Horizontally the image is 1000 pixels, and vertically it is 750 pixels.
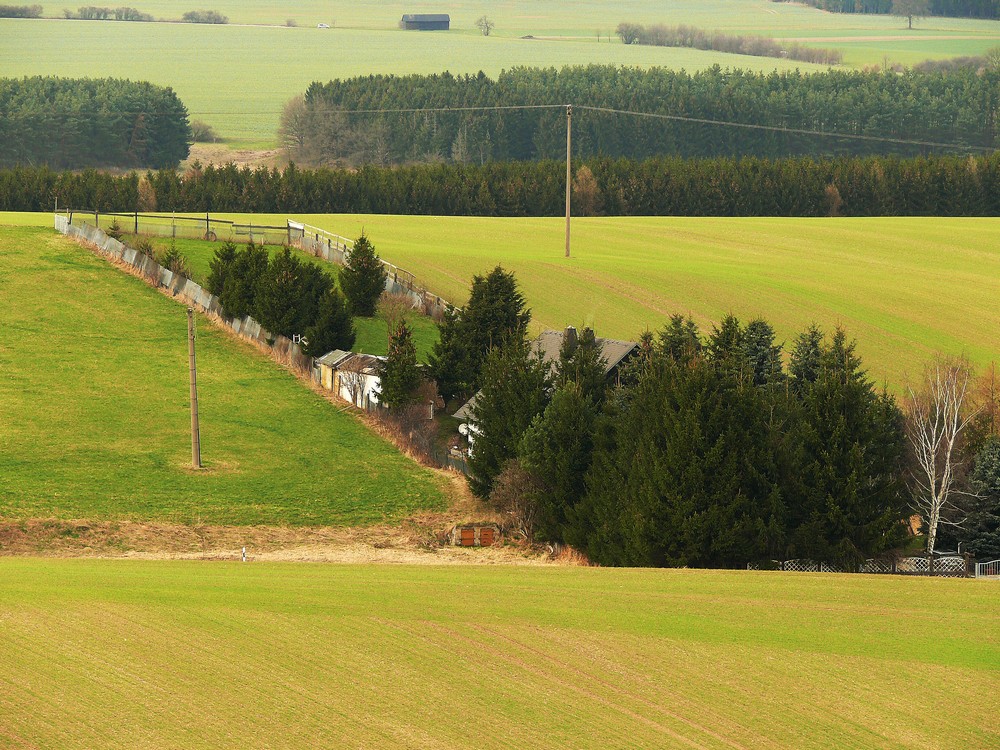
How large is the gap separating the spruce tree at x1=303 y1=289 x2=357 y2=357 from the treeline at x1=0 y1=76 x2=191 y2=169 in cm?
9938

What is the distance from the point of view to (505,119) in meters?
168

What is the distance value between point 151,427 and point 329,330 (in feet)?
33.0

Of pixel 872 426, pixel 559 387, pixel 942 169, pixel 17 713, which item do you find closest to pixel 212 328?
pixel 559 387

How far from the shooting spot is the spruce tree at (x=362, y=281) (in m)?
66.0

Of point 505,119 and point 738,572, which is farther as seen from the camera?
point 505,119

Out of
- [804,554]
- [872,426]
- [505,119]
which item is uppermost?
[505,119]

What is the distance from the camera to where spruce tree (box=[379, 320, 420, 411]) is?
54.5 m

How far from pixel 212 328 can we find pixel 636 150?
110 meters

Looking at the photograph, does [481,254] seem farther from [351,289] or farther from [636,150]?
[636,150]

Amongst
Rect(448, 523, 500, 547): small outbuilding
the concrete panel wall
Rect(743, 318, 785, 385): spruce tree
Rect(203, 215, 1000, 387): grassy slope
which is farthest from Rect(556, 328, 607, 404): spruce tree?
Rect(203, 215, 1000, 387): grassy slope

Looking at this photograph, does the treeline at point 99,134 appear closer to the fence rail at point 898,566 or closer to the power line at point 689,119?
the power line at point 689,119

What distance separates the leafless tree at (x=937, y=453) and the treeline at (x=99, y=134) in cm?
11882

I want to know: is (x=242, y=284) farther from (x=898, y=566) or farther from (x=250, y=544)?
(x=898, y=566)

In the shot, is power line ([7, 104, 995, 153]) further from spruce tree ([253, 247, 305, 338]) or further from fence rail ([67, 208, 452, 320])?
spruce tree ([253, 247, 305, 338])
